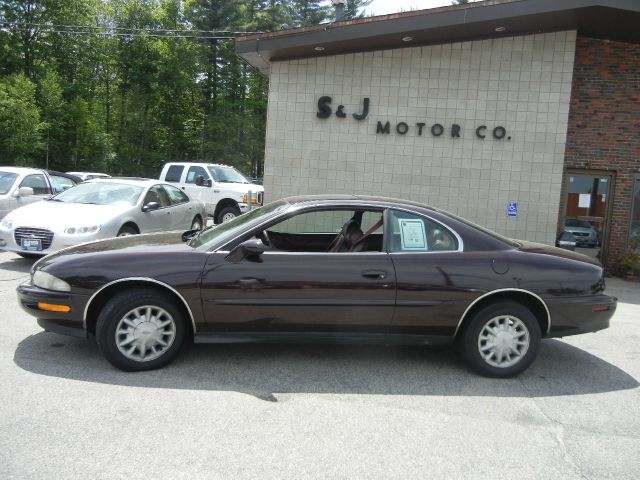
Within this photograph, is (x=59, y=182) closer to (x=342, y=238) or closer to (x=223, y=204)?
(x=223, y=204)

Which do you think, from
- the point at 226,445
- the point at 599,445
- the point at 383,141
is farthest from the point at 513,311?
the point at 383,141

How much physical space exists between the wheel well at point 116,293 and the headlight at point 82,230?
12.8 feet

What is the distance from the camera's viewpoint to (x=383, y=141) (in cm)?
1096

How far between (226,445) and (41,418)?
49.4 inches

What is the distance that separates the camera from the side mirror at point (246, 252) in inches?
176

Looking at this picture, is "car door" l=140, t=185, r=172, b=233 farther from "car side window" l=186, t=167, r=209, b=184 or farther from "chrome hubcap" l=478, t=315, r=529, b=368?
"chrome hubcap" l=478, t=315, r=529, b=368

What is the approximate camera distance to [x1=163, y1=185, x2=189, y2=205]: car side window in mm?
10577

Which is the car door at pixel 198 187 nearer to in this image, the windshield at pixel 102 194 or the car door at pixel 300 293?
the windshield at pixel 102 194

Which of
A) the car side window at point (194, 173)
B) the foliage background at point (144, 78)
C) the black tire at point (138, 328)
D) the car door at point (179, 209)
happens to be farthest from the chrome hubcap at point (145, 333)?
the foliage background at point (144, 78)

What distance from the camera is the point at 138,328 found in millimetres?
4422

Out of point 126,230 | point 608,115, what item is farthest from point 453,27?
point 126,230

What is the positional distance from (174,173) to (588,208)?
420 inches

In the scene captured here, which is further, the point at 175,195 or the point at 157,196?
the point at 175,195

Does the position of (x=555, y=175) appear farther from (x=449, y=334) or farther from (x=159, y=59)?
(x=159, y=59)
